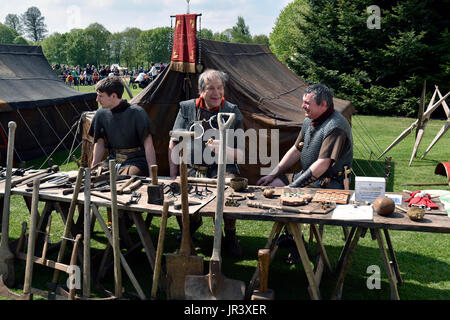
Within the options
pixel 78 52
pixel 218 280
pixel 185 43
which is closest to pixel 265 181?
pixel 218 280

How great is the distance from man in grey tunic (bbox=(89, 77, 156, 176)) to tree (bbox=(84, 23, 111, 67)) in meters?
63.4

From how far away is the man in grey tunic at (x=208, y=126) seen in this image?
3713 mm

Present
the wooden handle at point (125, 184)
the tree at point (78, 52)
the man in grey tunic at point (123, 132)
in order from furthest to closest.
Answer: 1. the tree at point (78, 52)
2. the man in grey tunic at point (123, 132)
3. the wooden handle at point (125, 184)

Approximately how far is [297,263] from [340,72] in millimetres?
14261

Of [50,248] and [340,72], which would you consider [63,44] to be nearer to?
[340,72]

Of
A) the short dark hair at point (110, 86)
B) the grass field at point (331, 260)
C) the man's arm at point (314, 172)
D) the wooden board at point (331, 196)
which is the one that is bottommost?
the grass field at point (331, 260)

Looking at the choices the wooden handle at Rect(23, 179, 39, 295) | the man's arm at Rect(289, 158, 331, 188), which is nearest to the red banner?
the man's arm at Rect(289, 158, 331, 188)

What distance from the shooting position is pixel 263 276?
2.69 m

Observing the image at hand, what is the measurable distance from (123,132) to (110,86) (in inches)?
17.0

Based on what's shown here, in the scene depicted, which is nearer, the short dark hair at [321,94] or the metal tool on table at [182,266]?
the metal tool on table at [182,266]

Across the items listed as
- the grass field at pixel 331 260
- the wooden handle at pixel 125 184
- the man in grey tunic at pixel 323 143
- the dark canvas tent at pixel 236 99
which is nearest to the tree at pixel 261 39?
the dark canvas tent at pixel 236 99

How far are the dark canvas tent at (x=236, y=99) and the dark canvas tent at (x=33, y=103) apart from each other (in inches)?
102

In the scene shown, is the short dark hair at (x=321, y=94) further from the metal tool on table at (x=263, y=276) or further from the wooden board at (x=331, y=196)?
the metal tool on table at (x=263, y=276)

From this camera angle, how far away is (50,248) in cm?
404
